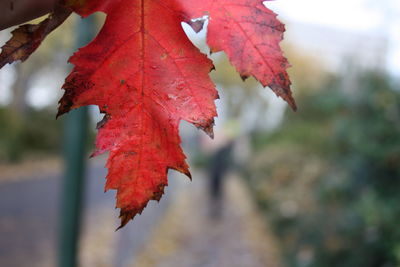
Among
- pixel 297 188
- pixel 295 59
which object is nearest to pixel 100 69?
pixel 297 188

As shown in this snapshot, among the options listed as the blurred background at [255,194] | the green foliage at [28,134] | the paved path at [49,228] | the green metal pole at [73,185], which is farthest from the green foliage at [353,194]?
the green foliage at [28,134]

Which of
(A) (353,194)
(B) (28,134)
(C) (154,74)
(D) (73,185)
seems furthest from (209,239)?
(B) (28,134)

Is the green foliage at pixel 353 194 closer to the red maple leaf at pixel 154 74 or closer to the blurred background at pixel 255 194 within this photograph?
the blurred background at pixel 255 194

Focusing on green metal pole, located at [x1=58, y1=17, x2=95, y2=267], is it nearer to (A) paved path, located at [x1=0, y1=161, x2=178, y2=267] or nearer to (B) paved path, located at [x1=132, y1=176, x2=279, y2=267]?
(A) paved path, located at [x1=0, y1=161, x2=178, y2=267]

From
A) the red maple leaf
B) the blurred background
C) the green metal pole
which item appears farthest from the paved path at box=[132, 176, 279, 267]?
the red maple leaf

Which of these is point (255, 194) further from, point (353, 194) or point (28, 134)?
point (28, 134)
